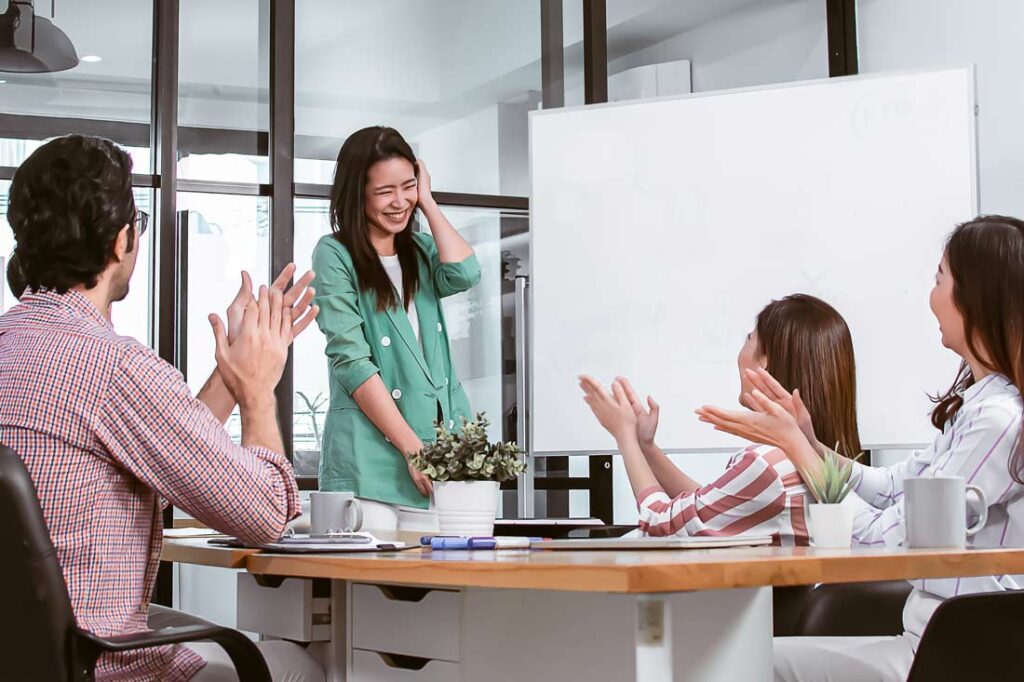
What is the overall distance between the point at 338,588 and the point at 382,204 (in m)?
1.45

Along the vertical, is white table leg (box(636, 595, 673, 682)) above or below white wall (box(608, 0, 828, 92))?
below

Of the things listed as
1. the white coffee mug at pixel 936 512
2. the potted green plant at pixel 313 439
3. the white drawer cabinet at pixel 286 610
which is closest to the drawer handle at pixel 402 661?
the white drawer cabinet at pixel 286 610

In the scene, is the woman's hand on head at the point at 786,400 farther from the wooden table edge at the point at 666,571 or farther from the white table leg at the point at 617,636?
the white table leg at the point at 617,636

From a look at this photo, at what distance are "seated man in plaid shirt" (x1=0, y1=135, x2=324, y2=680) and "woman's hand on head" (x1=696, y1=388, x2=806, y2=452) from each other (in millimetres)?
645

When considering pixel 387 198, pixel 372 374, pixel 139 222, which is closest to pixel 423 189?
pixel 387 198

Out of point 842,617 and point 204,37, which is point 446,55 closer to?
point 204,37

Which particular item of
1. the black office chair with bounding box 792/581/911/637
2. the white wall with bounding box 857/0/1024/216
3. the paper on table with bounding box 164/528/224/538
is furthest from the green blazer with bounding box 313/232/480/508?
the white wall with bounding box 857/0/1024/216

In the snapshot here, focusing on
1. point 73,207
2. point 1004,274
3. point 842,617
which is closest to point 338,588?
point 73,207

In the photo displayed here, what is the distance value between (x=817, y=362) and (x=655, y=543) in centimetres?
84

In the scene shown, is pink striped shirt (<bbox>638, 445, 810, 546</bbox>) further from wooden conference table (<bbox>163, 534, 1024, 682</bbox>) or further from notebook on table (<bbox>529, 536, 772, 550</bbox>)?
wooden conference table (<bbox>163, 534, 1024, 682</bbox>)

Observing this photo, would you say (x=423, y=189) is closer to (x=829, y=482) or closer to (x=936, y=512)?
(x=829, y=482)

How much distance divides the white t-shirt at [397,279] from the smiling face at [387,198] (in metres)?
0.06

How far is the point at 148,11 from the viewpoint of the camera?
3980mm

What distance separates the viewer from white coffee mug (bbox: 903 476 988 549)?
4.86 ft
